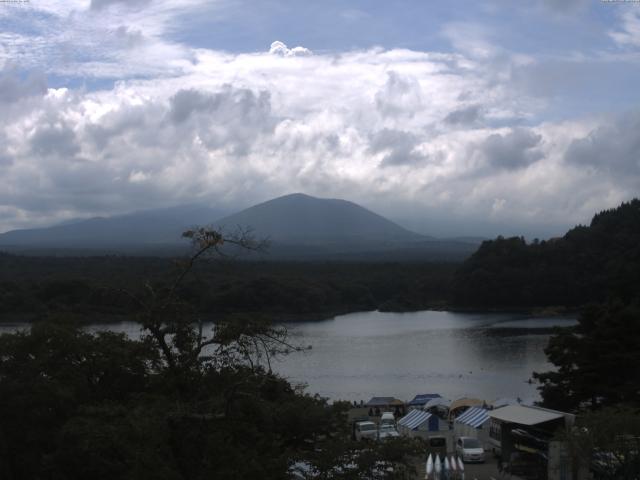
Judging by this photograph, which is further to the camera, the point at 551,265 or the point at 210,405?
the point at 551,265

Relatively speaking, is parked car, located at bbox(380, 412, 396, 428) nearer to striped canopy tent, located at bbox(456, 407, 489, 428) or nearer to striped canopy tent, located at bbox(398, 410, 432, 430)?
striped canopy tent, located at bbox(398, 410, 432, 430)

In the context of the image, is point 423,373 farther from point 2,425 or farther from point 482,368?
point 2,425

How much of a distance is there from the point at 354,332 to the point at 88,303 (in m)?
9.13

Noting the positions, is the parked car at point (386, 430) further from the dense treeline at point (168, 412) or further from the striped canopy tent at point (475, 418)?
the dense treeline at point (168, 412)

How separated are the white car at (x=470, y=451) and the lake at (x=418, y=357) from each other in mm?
5647

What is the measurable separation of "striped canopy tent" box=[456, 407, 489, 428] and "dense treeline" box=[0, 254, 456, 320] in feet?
39.1

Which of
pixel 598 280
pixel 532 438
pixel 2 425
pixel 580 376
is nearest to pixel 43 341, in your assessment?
pixel 2 425

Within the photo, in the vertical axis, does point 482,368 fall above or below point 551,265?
below

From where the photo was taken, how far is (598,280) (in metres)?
34.3

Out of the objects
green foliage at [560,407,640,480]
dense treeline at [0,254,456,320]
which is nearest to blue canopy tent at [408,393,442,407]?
green foliage at [560,407,640,480]

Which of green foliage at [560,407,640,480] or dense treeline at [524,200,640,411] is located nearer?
green foliage at [560,407,640,480]

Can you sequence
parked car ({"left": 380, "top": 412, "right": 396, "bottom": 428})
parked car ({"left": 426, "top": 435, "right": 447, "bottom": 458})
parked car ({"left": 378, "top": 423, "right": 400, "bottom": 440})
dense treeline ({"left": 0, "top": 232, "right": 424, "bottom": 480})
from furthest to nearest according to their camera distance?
parked car ({"left": 380, "top": 412, "right": 396, "bottom": 428}), parked car ({"left": 378, "top": 423, "right": 400, "bottom": 440}), parked car ({"left": 426, "top": 435, "right": 447, "bottom": 458}), dense treeline ({"left": 0, "top": 232, "right": 424, "bottom": 480})

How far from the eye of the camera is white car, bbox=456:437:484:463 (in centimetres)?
940

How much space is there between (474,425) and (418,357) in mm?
12262
